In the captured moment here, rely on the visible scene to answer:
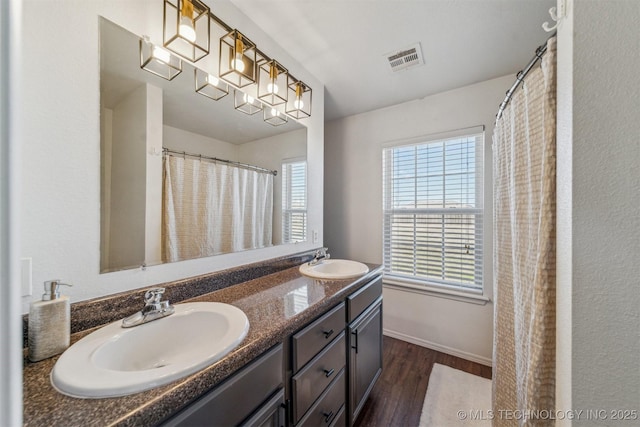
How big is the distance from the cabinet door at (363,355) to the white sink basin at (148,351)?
2.46 ft

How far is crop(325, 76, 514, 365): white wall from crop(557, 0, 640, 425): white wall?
1.59m

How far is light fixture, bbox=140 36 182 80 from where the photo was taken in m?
1.00

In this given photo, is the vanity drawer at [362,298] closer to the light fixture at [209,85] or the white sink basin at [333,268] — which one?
the white sink basin at [333,268]

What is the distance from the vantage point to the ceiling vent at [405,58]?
5.43ft

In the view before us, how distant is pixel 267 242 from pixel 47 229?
101 centimetres

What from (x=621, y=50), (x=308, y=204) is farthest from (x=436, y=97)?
(x=621, y=50)

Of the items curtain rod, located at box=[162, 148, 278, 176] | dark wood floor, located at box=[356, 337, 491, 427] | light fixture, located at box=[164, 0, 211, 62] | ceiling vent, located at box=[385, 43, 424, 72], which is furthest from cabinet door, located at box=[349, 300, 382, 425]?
ceiling vent, located at box=[385, 43, 424, 72]

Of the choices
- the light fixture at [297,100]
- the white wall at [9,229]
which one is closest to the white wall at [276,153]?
the light fixture at [297,100]

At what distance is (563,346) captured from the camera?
65cm

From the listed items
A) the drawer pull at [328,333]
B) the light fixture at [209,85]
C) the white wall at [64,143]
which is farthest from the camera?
the light fixture at [209,85]

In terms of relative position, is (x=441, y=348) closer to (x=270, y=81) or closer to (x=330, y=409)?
→ (x=330, y=409)

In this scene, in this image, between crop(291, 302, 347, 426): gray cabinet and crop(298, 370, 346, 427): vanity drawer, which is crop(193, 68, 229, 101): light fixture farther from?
crop(298, 370, 346, 427): vanity drawer

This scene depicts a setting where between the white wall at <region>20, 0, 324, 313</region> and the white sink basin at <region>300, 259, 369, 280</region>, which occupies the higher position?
the white wall at <region>20, 0, 324, 313</region>

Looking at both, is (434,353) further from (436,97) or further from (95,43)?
(95,43)
